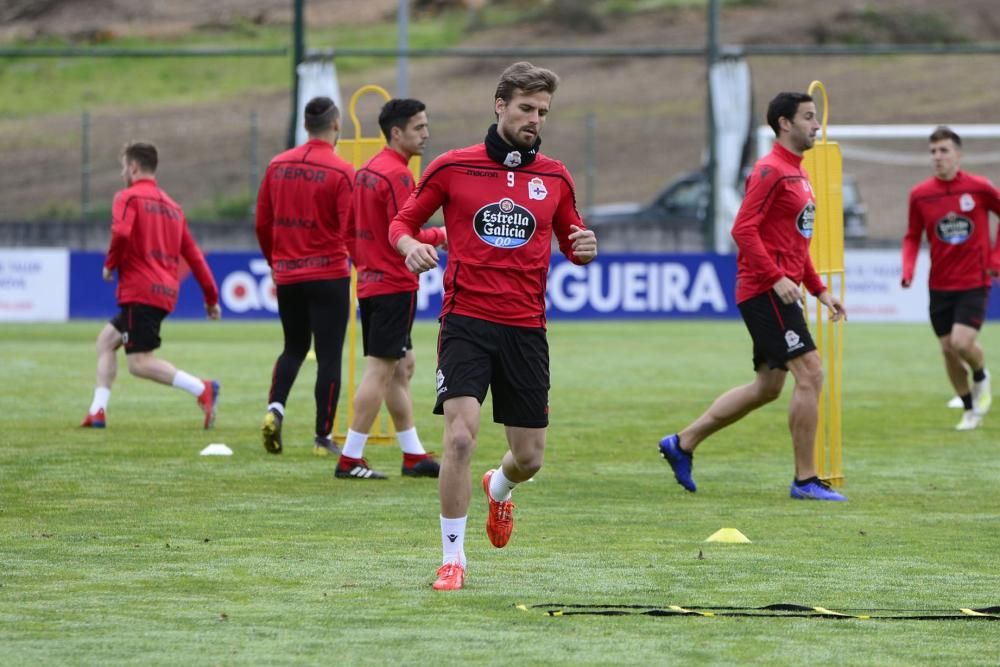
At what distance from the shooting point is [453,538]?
271 inches

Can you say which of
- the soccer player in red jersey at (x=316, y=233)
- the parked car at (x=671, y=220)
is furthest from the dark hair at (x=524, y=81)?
the parked car at (x=671, y=220)

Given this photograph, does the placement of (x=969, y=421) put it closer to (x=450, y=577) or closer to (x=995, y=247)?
(x=995, y=247)

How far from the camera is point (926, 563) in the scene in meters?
7.53

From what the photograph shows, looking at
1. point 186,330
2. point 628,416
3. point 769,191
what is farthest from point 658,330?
point 769,191

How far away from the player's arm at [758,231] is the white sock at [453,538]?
2981mm

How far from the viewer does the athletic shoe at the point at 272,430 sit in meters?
10.9

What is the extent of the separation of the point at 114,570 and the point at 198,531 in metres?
1.04

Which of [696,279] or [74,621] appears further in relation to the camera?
[696,279]

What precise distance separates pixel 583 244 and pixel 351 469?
3518 mm

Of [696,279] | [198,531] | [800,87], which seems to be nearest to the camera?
[198,531]

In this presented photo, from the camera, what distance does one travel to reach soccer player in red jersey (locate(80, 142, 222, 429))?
12.4m

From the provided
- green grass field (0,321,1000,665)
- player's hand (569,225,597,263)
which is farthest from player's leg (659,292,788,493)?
player's hand (569,225,597,263)

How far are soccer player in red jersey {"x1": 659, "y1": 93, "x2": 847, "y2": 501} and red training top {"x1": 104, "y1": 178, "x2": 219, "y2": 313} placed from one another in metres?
4.40

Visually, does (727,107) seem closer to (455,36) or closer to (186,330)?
(186,330)
